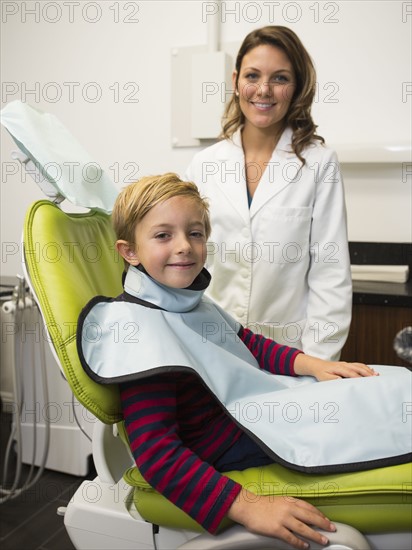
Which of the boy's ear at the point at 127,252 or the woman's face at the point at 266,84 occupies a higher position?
the woman's face at the point at 266,84

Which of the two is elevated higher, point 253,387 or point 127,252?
point 127,252

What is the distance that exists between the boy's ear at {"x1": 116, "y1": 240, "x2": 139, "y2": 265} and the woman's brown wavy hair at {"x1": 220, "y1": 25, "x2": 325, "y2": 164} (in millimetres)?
585

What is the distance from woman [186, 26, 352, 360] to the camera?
137 cm

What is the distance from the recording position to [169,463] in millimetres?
808

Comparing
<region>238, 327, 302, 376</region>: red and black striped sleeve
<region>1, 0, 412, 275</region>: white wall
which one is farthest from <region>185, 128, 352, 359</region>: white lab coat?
<region>1, 0, 412, 275</region>: white wall

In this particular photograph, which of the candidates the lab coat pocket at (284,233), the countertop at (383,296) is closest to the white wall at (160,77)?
the countertop at (383,296)

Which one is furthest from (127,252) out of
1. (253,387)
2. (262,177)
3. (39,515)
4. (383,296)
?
(39,515)

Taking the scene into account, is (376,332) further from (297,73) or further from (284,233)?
(297,73)

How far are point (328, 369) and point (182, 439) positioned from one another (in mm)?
313

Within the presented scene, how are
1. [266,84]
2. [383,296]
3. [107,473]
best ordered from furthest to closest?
[383,296] → [266,84] → [107,473]

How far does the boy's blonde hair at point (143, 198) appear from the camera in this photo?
0.99 m

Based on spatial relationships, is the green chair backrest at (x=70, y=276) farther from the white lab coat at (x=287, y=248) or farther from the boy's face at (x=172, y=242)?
the white lab coat at (x=287, y=248)

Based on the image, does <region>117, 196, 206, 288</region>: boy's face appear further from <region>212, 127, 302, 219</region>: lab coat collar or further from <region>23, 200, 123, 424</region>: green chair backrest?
<region>212, 127, 302, 219</region>: lab coat collar

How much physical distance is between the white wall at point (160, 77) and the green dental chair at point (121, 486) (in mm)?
1332
